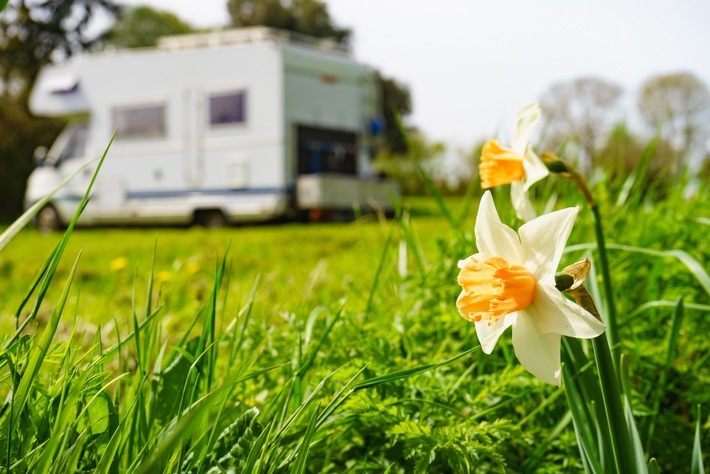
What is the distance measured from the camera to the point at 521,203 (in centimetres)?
109

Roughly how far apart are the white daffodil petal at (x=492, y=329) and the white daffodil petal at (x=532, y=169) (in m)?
0.32

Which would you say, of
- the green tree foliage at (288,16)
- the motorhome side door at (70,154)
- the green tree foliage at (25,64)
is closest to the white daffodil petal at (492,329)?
the motorhome side door at (70,154)

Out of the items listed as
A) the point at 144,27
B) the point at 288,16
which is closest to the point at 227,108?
the point at 288,16

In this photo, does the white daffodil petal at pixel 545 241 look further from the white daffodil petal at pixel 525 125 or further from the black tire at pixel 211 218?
the black tire at pixel 211 218

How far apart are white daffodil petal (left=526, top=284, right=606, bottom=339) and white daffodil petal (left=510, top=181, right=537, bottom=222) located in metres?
0.34

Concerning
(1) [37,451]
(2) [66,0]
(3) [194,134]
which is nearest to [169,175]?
(3) [194,134]

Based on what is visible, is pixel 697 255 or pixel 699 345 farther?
pixel 697 255

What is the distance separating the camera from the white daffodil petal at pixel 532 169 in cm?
106

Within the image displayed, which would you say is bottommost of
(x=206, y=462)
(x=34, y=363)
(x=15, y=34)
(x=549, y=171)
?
(x=206, y=462)

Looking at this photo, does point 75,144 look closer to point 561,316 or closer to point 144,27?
point 561,316

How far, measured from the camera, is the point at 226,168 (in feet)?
35.2

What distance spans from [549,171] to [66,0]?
932 inches

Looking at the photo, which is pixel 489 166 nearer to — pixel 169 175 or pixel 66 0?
pixel 169 175

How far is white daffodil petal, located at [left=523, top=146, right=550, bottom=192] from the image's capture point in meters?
1.06
